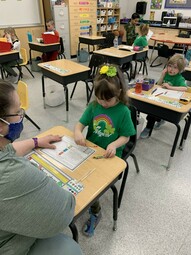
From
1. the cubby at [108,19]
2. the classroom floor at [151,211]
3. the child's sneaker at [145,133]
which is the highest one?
the cubby at [108,19]

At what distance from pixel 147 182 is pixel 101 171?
1081 mm

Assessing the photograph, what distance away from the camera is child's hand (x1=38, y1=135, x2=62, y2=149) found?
116 centimetres

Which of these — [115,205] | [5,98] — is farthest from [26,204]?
[115,205]

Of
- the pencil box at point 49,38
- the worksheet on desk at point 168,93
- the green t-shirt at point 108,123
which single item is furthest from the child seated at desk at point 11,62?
Answer: the green t-shirt at point 108,123

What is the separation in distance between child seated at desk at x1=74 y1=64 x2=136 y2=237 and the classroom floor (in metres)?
0.14

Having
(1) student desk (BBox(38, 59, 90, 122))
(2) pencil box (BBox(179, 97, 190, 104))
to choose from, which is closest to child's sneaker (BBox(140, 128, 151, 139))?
(2) pencil box (BBox(179, 97, 190, 104))

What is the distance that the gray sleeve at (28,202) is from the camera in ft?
1.87

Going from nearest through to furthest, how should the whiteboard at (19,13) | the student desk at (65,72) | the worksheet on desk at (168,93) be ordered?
the worksheet on desk at (168,93), the student desk at (65,72), the whiteboard at (19,13)

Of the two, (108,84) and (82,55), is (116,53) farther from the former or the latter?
(108,84)

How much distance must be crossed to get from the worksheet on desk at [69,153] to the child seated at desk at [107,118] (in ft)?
0.15

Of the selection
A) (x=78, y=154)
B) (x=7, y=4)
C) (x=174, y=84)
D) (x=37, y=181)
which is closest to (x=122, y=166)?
(x=78, y=154)

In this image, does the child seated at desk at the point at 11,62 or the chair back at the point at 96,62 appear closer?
the chair back at the point at 96,62

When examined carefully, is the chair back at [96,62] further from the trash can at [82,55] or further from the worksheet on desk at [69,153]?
the trash can at [82,55]

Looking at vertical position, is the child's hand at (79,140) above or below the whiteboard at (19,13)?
below
